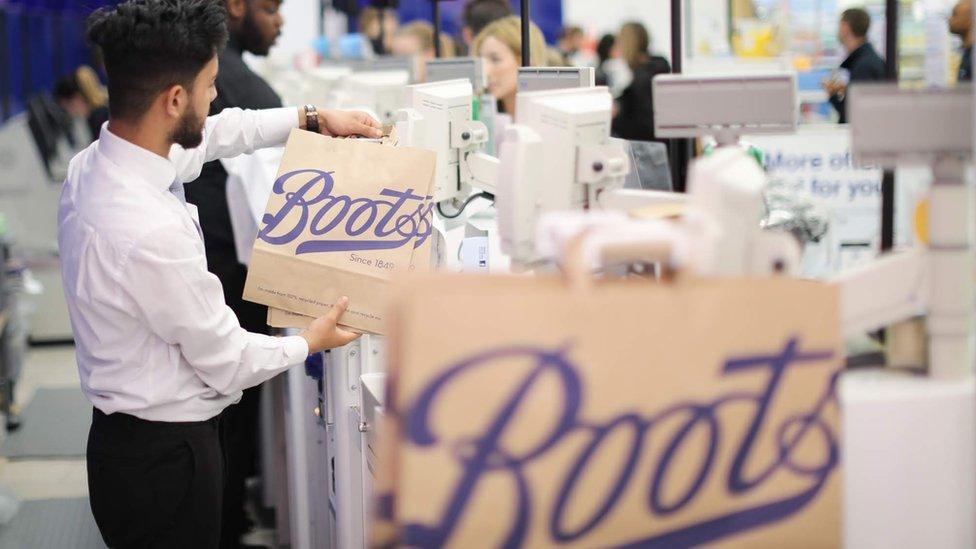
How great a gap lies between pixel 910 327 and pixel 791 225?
1.34 metres

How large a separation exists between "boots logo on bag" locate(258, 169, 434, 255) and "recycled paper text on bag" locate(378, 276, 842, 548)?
1.25 meters

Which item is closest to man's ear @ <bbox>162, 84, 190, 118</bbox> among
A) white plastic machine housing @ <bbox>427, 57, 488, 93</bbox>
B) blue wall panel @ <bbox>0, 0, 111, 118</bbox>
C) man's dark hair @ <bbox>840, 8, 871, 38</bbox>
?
white plastic machine housing @ <bbox>427, 57, 488, 93</bbox>

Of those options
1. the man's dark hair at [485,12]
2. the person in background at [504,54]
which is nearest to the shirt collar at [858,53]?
the person in background at [504,54]

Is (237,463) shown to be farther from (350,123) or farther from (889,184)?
(889,184)

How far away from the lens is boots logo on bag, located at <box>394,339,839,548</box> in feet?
4.31

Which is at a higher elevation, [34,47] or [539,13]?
[539,13]

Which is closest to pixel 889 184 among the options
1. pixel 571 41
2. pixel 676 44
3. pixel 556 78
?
pixel 556 78

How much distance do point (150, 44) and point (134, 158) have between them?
217mm

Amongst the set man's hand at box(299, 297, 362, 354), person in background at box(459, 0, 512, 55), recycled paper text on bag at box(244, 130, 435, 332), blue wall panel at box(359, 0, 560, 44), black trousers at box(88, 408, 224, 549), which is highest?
blue wall panel at box(359, 0, 560, 44)

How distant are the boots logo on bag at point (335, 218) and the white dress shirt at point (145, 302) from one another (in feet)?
0.66

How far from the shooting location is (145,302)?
2254mm

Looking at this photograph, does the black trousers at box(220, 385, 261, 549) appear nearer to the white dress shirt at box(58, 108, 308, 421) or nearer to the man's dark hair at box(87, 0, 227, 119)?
the white dress shirt at box(58, 108, 308, 421)

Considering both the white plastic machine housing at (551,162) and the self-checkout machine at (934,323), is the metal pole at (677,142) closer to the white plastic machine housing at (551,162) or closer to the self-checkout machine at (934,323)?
the white plastic machine housing at (551,162)

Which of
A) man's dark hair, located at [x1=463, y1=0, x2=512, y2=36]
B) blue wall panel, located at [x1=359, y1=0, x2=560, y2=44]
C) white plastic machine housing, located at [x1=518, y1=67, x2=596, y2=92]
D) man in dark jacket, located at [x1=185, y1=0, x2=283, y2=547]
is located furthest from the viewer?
blue wall panel, located at [x1=359, y1=0, x2=560, y2=44]
